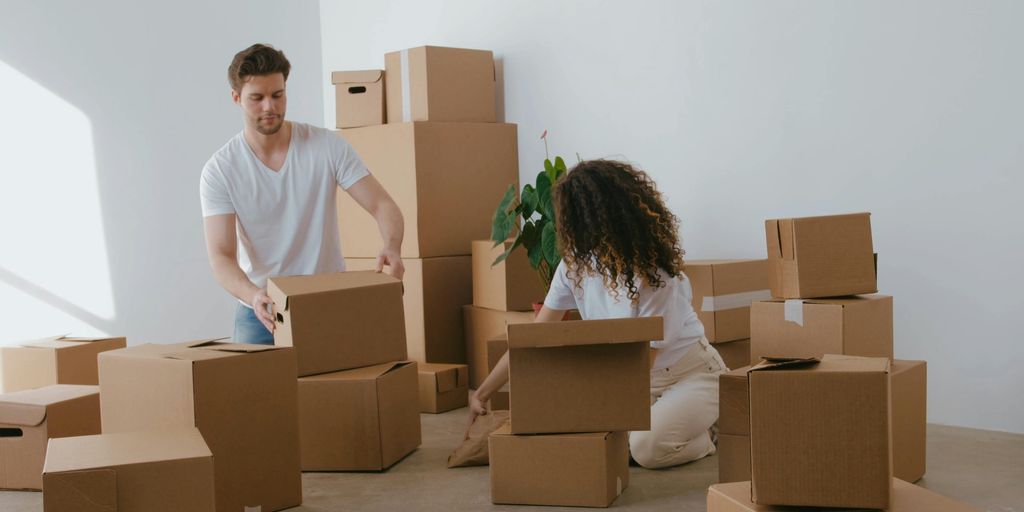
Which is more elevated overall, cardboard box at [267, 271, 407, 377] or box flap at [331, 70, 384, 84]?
box flap at [331, 70, 384, 84]

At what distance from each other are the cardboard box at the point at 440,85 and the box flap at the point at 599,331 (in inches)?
85.6

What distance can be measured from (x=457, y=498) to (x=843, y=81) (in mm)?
1823

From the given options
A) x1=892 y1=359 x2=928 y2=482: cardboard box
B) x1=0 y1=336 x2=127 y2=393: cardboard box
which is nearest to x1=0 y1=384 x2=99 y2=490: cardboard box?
x1=0 y1=336 x2=127 y2=393: cardboard box

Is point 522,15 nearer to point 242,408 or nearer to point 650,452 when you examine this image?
point 650,452

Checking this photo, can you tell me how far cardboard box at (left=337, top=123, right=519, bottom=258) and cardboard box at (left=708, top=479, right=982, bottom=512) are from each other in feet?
8.13

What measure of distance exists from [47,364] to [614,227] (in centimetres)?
212

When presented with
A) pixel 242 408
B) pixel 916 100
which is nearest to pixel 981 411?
pixel 916 100

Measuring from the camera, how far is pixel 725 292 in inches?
123

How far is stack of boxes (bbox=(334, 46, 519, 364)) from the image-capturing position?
4000mm

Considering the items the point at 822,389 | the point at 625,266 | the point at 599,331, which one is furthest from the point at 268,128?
the point at 822,389

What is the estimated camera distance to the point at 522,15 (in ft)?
13.9

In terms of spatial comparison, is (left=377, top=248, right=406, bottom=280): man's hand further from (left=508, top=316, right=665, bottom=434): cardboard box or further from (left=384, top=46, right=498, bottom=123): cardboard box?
(left=384, top=46, right=498, bottom=123): cardboard box

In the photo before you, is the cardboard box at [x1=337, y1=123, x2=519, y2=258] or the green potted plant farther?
the cardboard box at [x1=337, y1=123, x2=519, y2=258]

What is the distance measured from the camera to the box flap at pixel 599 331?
203 cm
